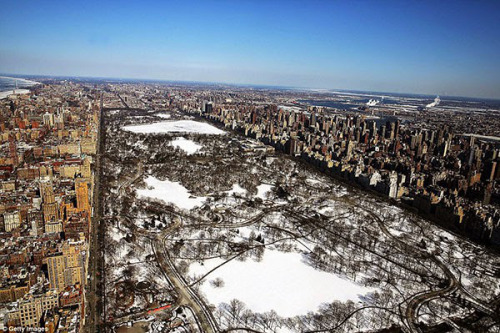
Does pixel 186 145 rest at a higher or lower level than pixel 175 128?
lower

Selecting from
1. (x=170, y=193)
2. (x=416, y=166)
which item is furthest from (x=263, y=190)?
(x=416, y=166)

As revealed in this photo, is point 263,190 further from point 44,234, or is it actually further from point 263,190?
point 44,234

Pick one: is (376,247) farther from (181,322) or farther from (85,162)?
(85,162)

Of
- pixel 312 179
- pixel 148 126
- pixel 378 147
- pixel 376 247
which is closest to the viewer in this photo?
pixel 376 247

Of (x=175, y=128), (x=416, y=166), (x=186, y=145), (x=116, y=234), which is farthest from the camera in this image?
(x=175, y=128)

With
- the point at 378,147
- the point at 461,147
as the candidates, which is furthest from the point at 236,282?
the point at 461,147

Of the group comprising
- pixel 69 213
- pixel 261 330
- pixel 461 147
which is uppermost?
pixel 461 147
